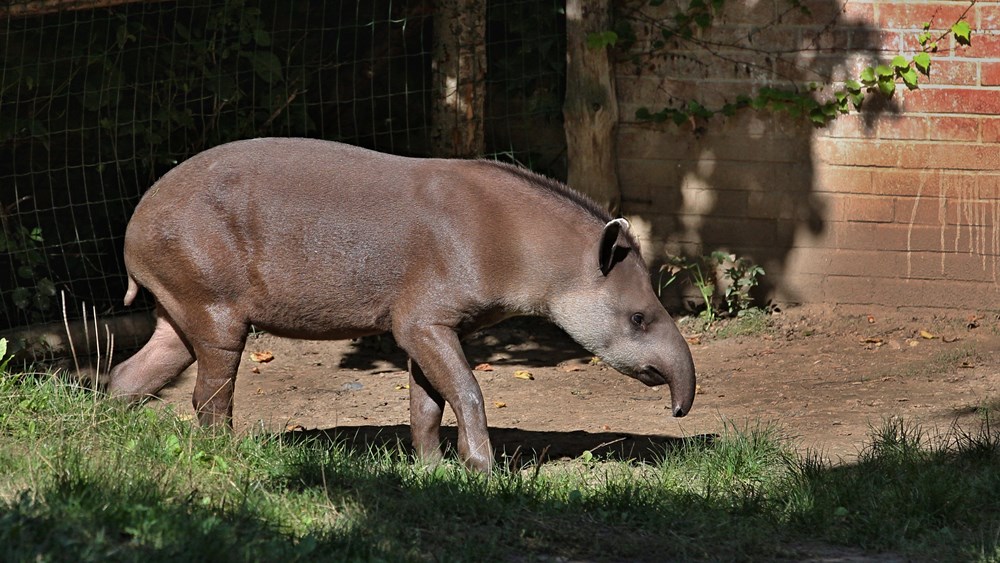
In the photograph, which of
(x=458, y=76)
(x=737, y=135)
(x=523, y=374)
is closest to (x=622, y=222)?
(x=523, y=374)

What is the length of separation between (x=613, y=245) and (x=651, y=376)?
0.70 meters

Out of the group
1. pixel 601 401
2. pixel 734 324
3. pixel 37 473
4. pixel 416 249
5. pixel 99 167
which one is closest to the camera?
pixel 37 473

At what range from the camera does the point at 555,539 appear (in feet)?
15.4

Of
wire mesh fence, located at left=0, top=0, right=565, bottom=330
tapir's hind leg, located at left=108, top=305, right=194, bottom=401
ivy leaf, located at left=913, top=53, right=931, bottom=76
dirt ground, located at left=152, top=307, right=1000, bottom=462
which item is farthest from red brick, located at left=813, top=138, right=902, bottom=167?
tapir's hind leg, located at left=108, top=305, right=194, bottom=401

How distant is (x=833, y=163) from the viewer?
29.9ft

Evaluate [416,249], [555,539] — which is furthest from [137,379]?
[555,539]

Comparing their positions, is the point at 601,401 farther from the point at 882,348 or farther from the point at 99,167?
the point at 99,167

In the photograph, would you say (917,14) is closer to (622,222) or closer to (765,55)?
(765,55)

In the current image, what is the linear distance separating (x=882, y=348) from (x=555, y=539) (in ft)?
15.7

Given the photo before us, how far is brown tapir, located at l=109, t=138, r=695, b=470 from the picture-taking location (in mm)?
5977

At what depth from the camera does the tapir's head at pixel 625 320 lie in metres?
6.16

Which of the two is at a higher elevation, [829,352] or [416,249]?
[416,249]

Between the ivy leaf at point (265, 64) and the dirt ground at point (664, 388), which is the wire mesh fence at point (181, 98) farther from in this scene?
the dirt ground at point (664, 388)

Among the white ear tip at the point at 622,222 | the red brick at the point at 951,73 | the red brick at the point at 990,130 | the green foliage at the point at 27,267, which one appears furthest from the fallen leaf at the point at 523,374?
the red brick at the point at 990,130
